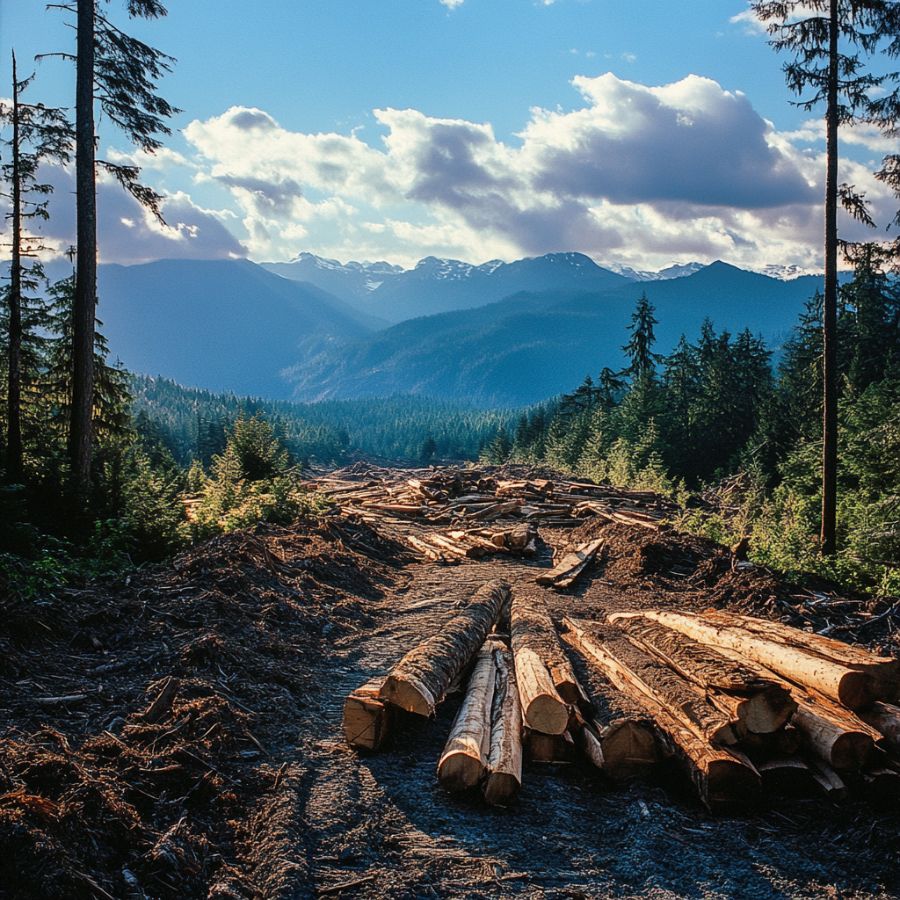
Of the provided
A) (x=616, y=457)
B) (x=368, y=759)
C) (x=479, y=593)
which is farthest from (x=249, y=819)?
(x=616, y=457)

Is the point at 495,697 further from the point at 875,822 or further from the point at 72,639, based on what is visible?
the point at 72,639

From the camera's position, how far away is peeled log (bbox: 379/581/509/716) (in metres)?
4.76

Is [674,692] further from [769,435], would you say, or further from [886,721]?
[769,435]

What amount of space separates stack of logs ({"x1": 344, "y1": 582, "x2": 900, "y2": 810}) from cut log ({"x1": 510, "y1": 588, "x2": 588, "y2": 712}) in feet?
0.08

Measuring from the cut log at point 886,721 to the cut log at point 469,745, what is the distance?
9.21ft

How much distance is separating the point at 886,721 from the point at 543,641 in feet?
9.83

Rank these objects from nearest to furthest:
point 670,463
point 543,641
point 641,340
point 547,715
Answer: point 547,715, point 543,641, point 670,463, point 641,340

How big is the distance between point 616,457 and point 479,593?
88.5 ft

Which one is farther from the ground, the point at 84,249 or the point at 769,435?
the point at 84,249

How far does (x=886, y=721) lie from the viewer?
4293 millimetres

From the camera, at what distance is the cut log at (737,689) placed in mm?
4117

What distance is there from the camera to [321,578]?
9.89 meters

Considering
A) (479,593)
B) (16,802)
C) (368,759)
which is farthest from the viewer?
(479,593)

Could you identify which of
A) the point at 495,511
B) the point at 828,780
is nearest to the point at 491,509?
the point at 495,511
